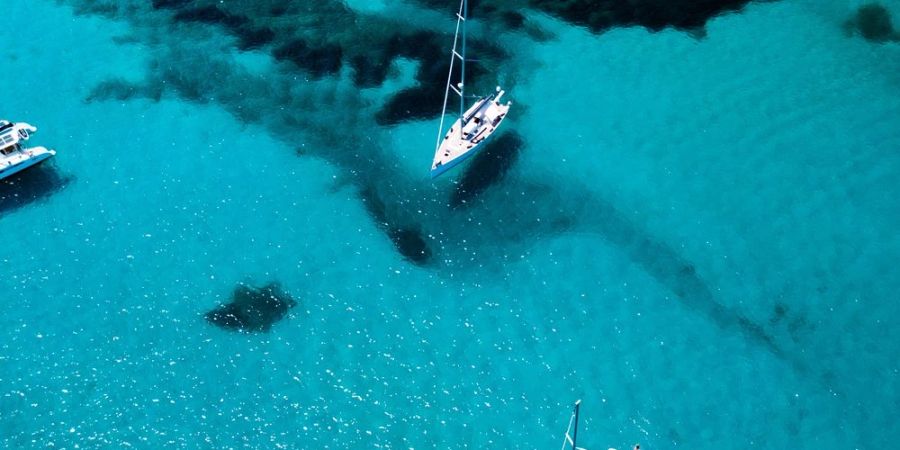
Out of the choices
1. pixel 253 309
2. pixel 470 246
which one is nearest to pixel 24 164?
pixel 253 309

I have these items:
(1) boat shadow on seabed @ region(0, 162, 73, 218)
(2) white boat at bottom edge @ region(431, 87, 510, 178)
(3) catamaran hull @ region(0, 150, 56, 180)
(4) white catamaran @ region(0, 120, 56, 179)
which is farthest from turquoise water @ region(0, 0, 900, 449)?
(2) white boat at bottom edge @ region(431, 87, 510, 178)

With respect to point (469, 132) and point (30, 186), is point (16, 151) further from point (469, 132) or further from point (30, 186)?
point (469, 132)

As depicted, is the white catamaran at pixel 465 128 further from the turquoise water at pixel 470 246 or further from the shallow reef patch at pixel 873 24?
the shallow reef patch at pixel 873 24

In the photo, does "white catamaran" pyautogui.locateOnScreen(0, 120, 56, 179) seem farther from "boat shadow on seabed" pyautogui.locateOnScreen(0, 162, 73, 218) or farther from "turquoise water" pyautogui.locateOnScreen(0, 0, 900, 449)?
"turquoise water" pyautogui.locateOnScreen(0, 0, 900, 449)

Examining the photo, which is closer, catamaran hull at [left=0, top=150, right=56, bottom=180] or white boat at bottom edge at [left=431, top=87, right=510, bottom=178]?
white boat at bottom edge at [left=431, top=87, right=510, bottom=178]

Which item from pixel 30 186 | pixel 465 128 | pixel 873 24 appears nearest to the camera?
pixel 465 128

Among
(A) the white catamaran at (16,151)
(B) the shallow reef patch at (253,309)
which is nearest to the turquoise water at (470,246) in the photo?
(B) the shallow reef patch at (253,309)
